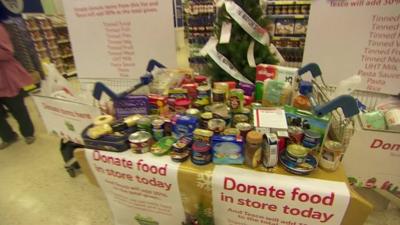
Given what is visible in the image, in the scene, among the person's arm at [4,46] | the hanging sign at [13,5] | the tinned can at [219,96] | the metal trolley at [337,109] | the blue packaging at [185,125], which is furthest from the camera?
the hanging sign at [13,5]

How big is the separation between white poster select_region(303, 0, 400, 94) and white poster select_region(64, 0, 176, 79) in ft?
3.22

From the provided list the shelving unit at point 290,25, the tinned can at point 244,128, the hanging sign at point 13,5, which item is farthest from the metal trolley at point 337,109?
the hanging sign at point 13,5

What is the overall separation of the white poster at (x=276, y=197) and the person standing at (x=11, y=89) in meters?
2.32

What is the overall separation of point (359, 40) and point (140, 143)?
144cm

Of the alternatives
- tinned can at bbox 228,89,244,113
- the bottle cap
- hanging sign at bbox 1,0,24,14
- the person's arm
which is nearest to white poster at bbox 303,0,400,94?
the bottle cap

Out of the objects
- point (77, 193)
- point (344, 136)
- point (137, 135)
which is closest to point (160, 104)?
point (137, 135)

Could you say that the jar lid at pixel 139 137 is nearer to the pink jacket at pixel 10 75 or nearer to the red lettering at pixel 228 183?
the red lettering at pixel 228 183

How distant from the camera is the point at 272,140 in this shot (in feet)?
2.78

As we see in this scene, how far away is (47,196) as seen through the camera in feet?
6.15

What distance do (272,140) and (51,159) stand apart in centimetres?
228

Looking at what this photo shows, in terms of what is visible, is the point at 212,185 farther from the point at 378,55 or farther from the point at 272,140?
the point at 378,55

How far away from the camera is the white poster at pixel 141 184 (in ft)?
3.20

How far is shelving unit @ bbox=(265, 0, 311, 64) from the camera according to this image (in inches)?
116

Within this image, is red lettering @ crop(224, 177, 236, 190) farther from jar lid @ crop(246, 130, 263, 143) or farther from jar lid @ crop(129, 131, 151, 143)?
jar lid @ crop(129, 131, 151, 143)
